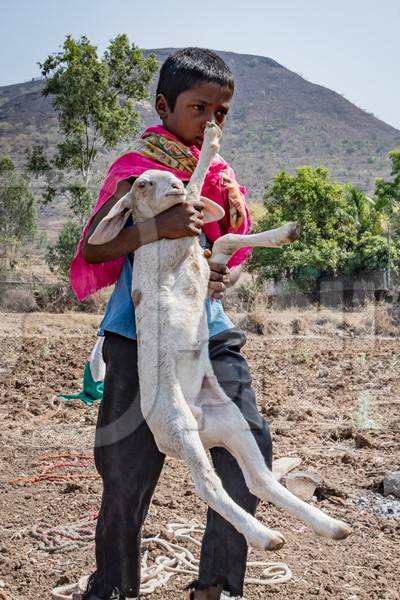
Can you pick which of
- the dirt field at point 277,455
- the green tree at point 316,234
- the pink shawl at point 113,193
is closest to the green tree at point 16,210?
the green tree at point 316,234

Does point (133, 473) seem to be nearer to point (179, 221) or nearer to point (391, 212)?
point (179, 221)

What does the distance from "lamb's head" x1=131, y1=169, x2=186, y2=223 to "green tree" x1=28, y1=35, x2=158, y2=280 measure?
13.1 metres

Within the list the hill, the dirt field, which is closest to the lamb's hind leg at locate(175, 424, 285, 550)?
the dirt field

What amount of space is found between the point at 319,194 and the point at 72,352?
8.56 meters

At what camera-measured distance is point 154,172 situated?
→ 2.11 meters

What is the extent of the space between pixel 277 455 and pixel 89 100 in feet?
38.6

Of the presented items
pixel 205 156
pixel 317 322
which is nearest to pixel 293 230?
pixel 205 156

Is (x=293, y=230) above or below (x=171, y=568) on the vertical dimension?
above

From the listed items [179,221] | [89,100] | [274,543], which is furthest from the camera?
[89,100]

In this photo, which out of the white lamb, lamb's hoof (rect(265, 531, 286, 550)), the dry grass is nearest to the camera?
lamb's hoof (rect(265, 531, 286, 550))

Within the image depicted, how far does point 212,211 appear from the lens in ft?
7.34

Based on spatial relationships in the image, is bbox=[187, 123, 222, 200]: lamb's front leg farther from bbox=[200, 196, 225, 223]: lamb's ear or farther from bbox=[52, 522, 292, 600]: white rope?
bbox=[52, 522, 292, 600]: white rope

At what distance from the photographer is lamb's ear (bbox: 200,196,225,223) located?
7.27ft

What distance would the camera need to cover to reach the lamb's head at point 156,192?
209 cm
